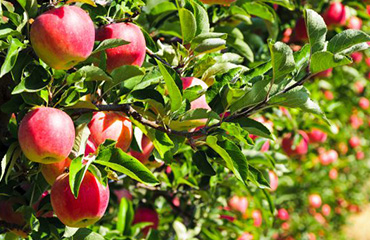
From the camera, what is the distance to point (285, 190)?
3420 mm

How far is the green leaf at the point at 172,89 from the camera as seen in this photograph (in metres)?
0.94

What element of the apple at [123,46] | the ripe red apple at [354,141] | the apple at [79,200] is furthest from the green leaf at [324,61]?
the ripe red apple at [354,141]

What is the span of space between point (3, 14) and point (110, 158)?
327 millimetres

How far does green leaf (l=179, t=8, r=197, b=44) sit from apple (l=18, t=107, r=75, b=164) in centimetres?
31

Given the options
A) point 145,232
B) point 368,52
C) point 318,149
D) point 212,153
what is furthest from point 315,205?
point 212,153

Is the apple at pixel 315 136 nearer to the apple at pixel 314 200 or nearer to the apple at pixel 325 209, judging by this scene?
the apple at pixel 314 200

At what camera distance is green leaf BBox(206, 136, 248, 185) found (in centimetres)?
98

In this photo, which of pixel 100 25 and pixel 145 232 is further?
pixel 145 232

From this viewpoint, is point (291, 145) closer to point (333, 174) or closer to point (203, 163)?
point (203, 163)

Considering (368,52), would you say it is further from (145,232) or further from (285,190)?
(145,232)

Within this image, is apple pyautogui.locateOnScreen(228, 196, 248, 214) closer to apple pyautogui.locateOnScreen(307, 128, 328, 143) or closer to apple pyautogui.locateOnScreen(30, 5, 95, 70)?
apple pyautogui.locateOnScreen(307, 128, 328, 143)

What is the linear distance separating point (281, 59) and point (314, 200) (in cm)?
334

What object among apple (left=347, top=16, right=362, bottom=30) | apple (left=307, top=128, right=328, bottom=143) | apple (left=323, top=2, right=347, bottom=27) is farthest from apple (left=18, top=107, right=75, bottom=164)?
apple (left=307, top=128, right=328, bottom=143)

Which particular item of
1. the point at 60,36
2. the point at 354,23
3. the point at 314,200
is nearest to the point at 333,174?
the point at 314,200
